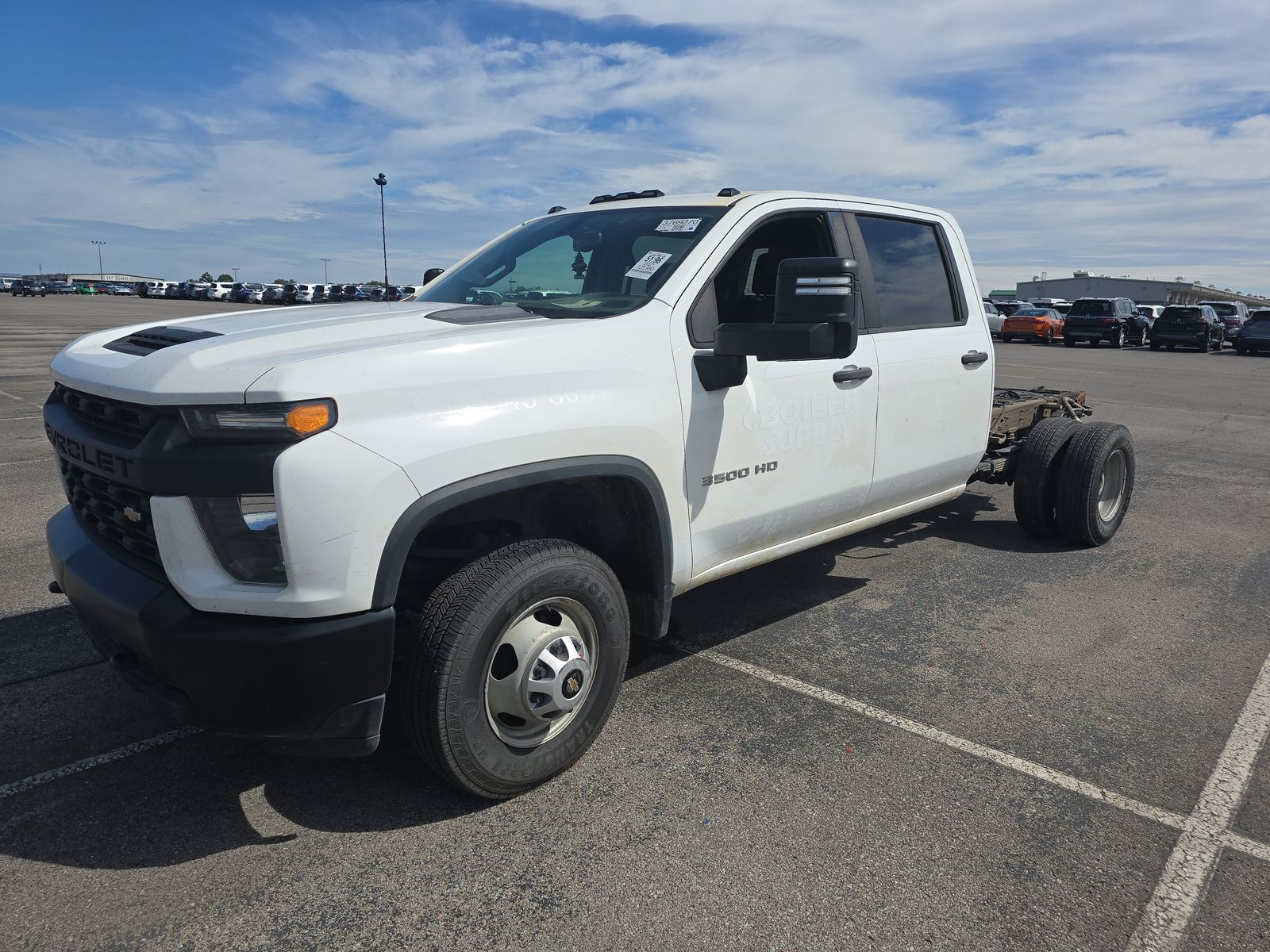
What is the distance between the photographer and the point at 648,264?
136 inches

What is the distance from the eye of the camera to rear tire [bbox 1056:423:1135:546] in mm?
5520

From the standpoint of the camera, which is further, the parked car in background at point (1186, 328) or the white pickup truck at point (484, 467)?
the parked car in background at point (1186, 328)

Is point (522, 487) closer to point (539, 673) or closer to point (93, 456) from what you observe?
point (539, 673)

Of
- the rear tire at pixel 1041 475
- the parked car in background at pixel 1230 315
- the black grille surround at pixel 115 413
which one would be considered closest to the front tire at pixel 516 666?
the black grille surround at pixel 115 413

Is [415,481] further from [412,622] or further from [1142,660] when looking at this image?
[1142,660]

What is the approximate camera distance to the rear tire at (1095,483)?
552 cm

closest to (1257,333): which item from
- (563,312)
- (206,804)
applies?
(563,312)

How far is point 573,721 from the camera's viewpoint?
301 centimetres

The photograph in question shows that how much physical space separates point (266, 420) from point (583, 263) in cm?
185

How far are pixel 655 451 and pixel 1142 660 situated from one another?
8.46 feet

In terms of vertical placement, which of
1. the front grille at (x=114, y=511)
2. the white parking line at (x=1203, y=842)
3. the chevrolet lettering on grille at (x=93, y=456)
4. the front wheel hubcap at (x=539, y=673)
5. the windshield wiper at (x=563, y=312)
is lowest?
the white parking line at (x=1203, y=842)

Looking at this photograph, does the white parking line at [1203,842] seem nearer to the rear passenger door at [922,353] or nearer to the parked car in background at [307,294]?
the rear passenger door at [922,353]

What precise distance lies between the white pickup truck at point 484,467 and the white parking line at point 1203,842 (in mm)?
1649

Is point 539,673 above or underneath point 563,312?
underneath
